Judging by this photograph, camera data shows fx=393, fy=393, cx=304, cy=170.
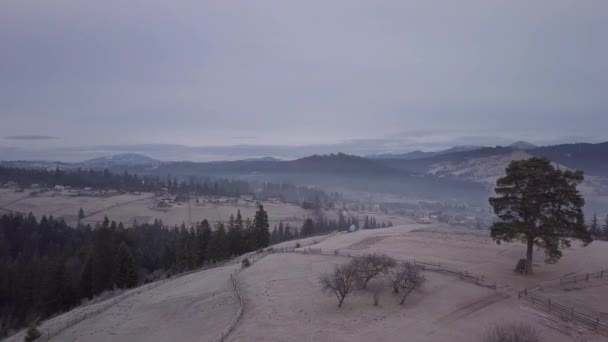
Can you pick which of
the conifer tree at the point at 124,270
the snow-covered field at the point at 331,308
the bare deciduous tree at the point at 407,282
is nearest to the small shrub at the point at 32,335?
the snow-covered field at the point at 331,308

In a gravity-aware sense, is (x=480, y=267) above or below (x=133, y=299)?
above

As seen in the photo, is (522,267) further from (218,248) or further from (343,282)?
(218,248)

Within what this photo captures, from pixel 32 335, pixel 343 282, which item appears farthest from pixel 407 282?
pixel 32 335

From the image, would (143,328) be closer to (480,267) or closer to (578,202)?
(480,267)

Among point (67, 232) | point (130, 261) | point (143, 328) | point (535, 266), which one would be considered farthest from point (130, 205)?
point (535, 266)

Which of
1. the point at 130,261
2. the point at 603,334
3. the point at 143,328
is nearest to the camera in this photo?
the point at 603,334

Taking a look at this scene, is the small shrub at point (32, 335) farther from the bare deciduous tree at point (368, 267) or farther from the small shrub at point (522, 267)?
the small shrub at point (522, 267)

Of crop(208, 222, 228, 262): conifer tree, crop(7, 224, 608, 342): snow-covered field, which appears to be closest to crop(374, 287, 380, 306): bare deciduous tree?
crop(7, 224, 608, 342): snow-covered field
